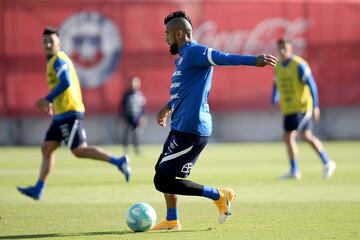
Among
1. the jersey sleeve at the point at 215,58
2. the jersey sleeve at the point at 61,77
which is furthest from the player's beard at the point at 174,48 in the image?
the jersey sleeve at the point at 61,77

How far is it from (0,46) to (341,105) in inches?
461

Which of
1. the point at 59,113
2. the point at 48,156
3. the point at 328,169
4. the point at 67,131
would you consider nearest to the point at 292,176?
the point at 328,169

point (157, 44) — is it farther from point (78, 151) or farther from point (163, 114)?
point (163, 114)

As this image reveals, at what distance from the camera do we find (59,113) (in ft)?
45.9

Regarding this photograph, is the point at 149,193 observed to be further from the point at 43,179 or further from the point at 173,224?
the point at 173,224

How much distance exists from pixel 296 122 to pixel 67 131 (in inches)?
220

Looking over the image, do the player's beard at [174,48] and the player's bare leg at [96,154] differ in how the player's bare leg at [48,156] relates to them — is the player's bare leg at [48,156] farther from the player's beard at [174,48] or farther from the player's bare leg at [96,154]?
the player's beard at [174,48]

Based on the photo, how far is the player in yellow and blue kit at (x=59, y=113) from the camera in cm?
1346

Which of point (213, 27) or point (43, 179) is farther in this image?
point (213, 27)

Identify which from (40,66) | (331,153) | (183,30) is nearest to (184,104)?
(183,30)

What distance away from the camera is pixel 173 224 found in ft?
33.0

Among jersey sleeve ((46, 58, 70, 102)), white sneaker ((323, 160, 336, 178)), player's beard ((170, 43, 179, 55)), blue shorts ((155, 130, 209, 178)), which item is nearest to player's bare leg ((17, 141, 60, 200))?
jersey sleeve ((46, 58, 70, 102))

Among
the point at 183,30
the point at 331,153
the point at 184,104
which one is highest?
the point at 183,30

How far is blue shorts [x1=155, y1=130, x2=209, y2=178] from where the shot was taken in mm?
9656
